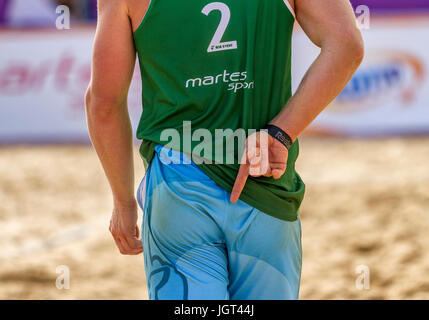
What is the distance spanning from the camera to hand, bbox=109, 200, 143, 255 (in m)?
1.83

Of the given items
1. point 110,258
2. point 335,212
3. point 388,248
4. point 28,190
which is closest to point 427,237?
point 388,248

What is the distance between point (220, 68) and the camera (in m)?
1.54

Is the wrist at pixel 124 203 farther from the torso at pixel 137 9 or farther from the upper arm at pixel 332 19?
the upper arm at pixel 332 19

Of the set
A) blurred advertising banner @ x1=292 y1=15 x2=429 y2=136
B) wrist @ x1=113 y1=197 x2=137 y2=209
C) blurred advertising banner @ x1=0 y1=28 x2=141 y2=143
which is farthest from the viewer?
blurred advertising banner @ x1=0 y1=28 x2=141 y2=143

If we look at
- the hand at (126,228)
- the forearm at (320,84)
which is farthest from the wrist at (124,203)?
the forearm at (320,84)

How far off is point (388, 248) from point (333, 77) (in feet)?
10.5

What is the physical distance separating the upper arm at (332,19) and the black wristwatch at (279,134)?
254 mm

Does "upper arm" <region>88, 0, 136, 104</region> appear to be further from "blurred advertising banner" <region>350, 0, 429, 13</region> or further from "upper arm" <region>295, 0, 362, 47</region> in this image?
"blurred advertising banner" <region>350, 0, 429, 13</region>

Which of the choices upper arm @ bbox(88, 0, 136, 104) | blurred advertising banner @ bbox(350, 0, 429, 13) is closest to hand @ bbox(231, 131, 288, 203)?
upper arm @ bbox(88, 0, 136, 104)

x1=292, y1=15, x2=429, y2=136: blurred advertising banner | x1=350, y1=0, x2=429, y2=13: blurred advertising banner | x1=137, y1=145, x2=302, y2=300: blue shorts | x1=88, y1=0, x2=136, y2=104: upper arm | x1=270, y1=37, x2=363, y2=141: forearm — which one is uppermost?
x1=350, y1=0, x2=429, y2=13: blurred advertising banner

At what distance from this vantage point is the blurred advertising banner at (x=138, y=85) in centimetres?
809

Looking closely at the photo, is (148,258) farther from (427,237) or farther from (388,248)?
(427,237)

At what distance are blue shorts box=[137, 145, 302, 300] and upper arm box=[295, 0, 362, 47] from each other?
1.59 feet
